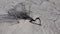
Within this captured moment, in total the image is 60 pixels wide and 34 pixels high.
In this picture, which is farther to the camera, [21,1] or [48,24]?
[21,1]

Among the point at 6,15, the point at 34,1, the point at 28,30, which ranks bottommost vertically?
the point at 28,30

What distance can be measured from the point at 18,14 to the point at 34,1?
200 millimetres

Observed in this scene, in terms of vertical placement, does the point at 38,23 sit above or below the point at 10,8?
below

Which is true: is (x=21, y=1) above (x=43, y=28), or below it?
above

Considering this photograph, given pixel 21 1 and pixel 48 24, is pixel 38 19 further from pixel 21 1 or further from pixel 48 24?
pixel 21 1

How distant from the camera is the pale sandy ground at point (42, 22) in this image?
849mm

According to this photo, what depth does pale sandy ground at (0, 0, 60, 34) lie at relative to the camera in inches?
33.4

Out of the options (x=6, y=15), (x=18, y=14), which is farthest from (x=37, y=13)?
(x=6, y=15)

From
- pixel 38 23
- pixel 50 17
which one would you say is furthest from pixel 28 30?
pixel 50 17

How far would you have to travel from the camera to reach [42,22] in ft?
2.97

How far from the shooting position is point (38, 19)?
92 centimetres

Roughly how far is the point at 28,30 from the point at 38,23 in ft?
0.37

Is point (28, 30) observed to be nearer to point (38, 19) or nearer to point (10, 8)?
point (38, 19)

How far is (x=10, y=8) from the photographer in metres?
0.98
